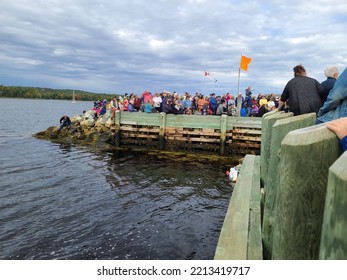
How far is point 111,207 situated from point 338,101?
7614mm

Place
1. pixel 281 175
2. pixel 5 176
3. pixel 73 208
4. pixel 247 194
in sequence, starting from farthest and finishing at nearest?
pixel 5 176 < pixel 73 208 < pixel 247 194 < pixel 281 175

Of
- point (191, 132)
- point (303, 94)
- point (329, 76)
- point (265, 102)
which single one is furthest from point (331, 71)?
point (265, 102)

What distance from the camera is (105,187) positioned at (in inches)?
452

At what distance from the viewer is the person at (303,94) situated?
206 inches

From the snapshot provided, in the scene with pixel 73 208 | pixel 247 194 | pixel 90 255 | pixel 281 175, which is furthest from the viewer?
pixel 73 208

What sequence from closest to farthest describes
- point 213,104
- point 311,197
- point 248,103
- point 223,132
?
point 311,197 < point 223,132 < point 248,103 < point 213,104

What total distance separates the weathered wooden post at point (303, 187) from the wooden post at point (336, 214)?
1.29ft

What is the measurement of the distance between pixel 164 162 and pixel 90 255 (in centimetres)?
932

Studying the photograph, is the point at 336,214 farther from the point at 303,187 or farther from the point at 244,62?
the point at 244,62

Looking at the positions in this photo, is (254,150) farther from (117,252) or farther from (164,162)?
(117,252)

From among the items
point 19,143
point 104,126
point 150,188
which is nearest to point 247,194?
point 150,188

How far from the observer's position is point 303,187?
1.71 metres

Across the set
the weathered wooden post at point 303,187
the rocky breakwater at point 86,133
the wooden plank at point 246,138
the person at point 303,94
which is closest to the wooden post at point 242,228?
the weathered wooden post at point 303,187

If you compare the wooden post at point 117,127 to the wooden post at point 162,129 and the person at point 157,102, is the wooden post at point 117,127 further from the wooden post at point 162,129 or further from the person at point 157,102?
the wooden post at point 162,129
